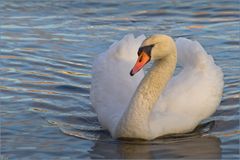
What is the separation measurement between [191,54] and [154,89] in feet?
3.07

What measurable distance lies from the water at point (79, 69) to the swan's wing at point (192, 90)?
219 millimetres

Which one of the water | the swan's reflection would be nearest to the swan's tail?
the water

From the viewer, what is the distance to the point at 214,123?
9.35 meters

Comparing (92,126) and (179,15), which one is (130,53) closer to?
(92,126)

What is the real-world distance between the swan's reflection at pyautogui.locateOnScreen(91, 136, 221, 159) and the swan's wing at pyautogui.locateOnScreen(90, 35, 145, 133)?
0.34m

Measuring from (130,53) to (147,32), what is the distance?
3.69m

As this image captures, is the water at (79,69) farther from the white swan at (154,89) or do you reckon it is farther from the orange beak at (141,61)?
the orange beak at (141,61)

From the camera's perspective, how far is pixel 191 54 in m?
9.45

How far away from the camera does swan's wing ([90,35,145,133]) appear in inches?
354

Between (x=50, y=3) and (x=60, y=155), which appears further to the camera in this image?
(x=50, y=3)

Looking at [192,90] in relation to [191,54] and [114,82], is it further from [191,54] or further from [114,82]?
[114,82]

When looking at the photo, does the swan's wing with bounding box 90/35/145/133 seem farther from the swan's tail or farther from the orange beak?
the orange beak

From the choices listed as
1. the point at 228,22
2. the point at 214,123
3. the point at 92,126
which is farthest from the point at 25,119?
the point at 228,22

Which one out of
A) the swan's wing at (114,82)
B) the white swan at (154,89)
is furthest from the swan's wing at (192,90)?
the swan's wing at (114,82)
